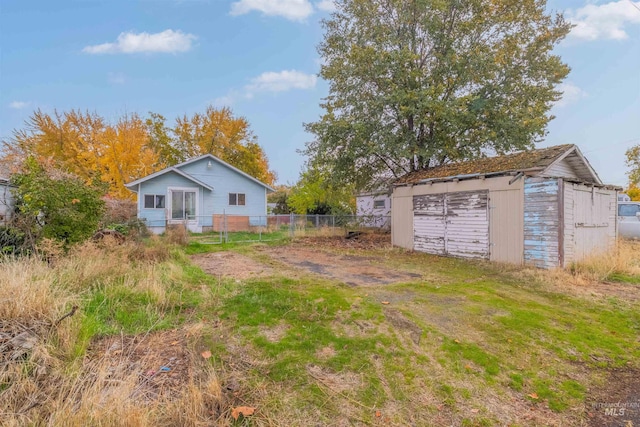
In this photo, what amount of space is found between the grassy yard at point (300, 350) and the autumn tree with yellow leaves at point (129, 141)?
20631 mm

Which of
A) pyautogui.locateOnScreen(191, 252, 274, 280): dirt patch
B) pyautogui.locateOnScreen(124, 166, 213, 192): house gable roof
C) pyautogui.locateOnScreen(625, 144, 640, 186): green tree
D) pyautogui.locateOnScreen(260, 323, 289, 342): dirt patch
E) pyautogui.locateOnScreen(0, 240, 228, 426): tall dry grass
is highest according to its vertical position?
pyautogui.locateOnScreen(625, 144, 640, 186): green tree

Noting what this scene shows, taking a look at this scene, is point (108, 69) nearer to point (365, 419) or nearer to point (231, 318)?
point (231, 318)

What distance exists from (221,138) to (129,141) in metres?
7.57

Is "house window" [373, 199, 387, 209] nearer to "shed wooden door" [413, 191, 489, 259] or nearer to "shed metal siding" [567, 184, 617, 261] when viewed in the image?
"shed wooden door" [413, 191, 489, 259]

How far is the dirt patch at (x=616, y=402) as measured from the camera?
2414 mm

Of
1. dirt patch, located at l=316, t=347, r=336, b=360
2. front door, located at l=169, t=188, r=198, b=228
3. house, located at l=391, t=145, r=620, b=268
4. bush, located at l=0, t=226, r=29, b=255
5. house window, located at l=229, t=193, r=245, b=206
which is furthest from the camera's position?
house window, located at l=229, t=193, r=245, b=206

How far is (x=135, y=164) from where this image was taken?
24062 mm

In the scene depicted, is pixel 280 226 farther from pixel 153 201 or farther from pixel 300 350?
pixel 300 350

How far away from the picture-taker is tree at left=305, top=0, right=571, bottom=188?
42.8ft

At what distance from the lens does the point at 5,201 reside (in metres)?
6.70

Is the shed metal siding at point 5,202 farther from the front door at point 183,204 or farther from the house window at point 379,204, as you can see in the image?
the house window at point 379,204

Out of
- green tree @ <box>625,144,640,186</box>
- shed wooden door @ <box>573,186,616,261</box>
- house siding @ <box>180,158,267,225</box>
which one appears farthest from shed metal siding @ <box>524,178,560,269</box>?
green tree @ <box>625,144,640,186</box>

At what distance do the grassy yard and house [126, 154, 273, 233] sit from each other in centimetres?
1113

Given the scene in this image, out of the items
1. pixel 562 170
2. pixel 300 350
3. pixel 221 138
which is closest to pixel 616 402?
pixel 300 350
